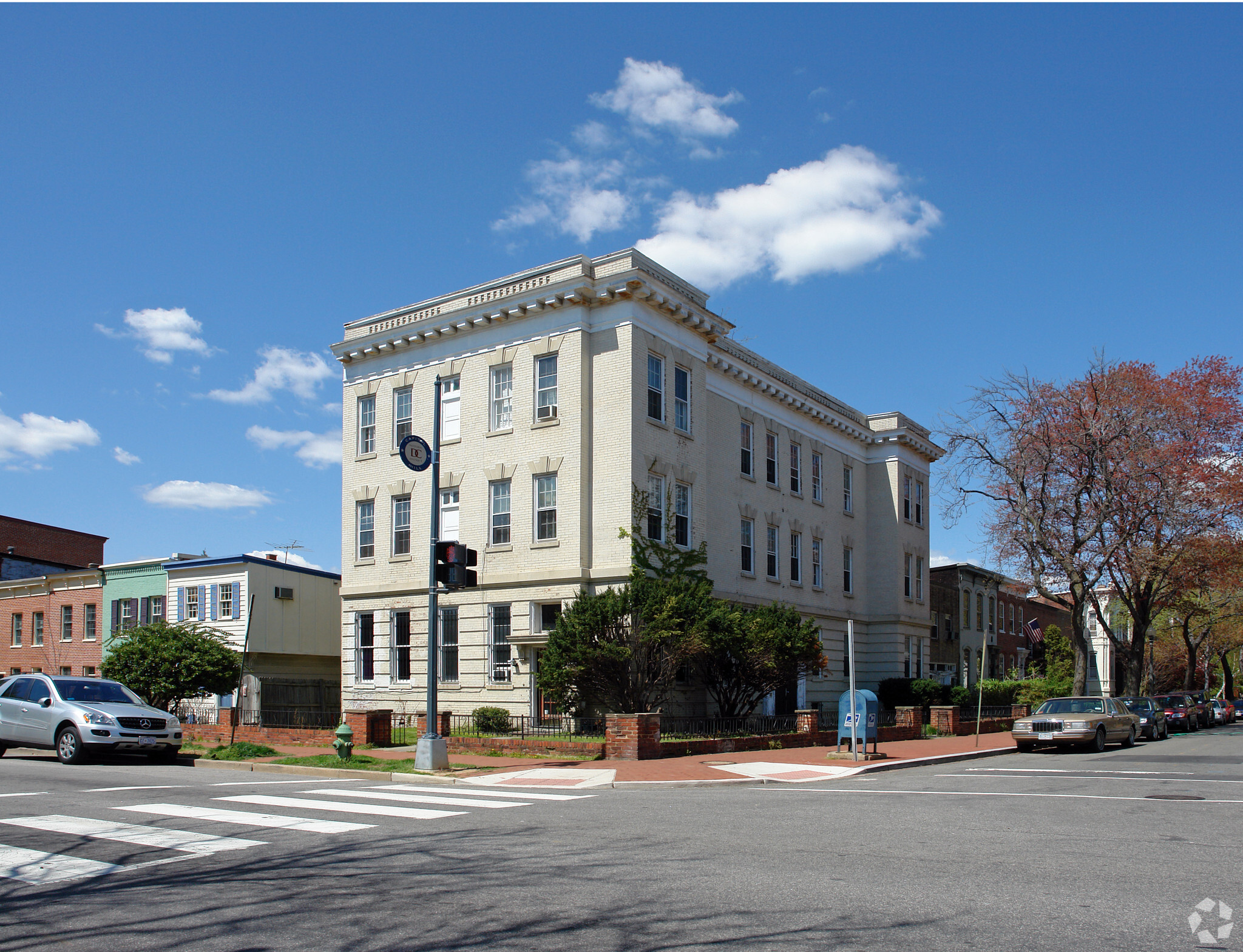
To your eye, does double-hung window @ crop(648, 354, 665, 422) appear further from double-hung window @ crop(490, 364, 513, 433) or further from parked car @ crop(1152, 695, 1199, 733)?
parked car @ crop(1152, 695, 1199, 733)

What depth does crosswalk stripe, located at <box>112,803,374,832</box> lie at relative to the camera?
33.2 ft

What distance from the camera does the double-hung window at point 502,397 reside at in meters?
29.8

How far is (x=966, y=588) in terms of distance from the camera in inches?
2286

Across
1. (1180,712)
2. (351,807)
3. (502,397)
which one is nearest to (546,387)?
(502,397)

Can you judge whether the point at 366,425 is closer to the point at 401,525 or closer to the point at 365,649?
the point at 401,525

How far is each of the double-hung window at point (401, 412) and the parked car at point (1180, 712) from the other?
28420 mm

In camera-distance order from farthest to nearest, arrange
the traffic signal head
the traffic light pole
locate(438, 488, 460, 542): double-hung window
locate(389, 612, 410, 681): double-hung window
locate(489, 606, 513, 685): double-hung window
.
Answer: locate(389, 612, 410, 681): double-hung window → locate(438, 488, 460, 542): double-hung window → locate(489, 606, 513, 685): double-hung window → the traffic light pole → the traffic signal head

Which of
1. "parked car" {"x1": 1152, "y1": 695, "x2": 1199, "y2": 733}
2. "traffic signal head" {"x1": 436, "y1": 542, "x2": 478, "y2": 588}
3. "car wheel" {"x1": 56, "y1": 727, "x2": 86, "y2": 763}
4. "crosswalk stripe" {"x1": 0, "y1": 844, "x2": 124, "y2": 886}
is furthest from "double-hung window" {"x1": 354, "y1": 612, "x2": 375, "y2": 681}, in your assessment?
"parked car" {"x1": 1152, "y1": 695, "x2": 1199, "y2": 733}

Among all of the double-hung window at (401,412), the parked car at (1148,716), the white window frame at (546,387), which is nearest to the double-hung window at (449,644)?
the double-hung window at (401,412)

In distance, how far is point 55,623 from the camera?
44312mm

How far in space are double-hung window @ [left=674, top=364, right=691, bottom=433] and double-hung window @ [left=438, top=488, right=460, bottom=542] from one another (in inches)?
273

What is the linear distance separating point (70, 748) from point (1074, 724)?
22066 millimetres

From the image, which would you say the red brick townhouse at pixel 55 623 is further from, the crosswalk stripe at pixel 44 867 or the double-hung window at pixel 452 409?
the crosswalk stripe at pixel 44 867

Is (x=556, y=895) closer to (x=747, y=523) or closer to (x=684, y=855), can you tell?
(x=684, y=855)
